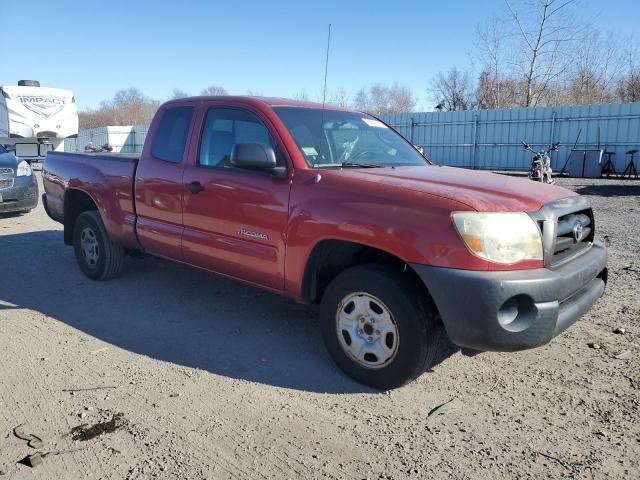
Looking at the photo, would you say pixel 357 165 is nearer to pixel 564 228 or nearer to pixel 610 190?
pixel 564 228

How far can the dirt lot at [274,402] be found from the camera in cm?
263

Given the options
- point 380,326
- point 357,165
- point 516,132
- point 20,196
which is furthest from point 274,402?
point 516,132

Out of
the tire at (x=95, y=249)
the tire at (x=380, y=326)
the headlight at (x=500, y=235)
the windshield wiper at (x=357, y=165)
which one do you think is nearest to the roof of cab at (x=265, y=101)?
the windshield wiper at (x=357, y=165)

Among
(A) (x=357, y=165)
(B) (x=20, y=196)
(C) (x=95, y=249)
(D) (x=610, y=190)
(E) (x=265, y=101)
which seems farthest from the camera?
(D) (x=610, y=190)

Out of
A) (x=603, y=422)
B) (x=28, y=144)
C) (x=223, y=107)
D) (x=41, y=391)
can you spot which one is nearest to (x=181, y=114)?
(x=223, y=107)

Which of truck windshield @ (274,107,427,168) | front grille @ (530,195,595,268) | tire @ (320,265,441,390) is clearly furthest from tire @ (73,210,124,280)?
front grille @ (530,195,595,268)

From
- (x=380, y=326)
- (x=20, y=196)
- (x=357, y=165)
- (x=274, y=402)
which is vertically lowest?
(x=274, y=402)

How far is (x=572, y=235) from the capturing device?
3393 mm

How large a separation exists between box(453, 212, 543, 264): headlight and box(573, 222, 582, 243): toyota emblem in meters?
0.58

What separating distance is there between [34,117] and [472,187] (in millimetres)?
23911

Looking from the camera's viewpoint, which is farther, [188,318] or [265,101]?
[188,318]

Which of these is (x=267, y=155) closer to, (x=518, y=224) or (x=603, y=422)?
(x=518, y=224)

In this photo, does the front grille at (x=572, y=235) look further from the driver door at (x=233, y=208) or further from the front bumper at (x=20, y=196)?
the front bumper at (x=20, y=196)

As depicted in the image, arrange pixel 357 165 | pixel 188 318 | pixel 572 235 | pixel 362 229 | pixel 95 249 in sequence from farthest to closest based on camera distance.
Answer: pixel 95 249, pixel 188 318, pixel 357 165, pixel 572 235, pixel 362 229
